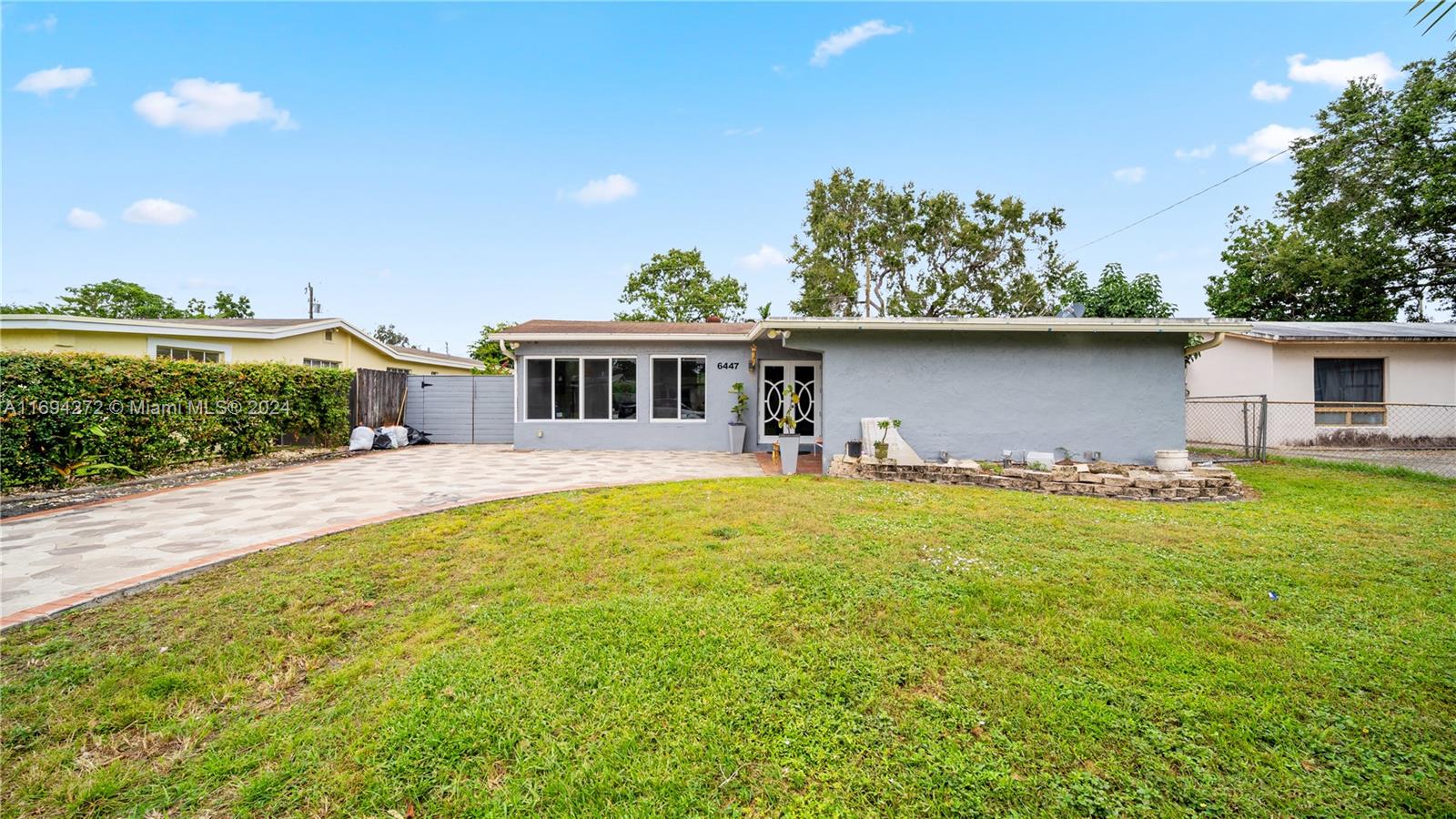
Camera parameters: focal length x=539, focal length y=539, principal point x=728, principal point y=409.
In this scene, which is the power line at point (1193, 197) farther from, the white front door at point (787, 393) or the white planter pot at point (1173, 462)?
the white front door at point (787, 393)

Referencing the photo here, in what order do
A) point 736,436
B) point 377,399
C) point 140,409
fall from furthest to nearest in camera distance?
point 377,399
point 736,436
point 140,409

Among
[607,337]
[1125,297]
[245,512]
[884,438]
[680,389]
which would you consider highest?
[1125,297]

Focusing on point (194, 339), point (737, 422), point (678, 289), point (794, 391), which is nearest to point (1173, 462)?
point (794, 391)

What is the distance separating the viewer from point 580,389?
11.9 meters

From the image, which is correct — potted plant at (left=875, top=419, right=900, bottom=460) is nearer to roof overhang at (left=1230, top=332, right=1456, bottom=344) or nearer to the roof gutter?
the roof gutter

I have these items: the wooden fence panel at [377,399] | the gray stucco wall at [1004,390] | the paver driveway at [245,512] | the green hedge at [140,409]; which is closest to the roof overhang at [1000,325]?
the gray stucco wall at [1004,390]

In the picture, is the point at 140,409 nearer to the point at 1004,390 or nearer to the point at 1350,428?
the point at 1004,390

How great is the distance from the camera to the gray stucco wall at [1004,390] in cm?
856

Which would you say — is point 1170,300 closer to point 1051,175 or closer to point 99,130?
point 1051,175

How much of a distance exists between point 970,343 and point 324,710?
29.1 ft

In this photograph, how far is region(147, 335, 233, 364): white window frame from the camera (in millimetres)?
10852

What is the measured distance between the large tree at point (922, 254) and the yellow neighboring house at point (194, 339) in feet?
55.9

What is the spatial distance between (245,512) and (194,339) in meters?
8.84

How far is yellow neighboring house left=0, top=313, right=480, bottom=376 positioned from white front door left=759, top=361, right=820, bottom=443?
10.4 meters
